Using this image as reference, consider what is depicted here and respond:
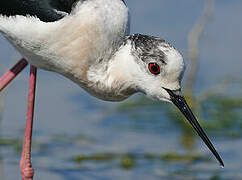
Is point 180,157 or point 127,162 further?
point 180,157

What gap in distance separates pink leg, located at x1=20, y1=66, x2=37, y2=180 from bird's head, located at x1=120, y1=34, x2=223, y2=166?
3.05 ft

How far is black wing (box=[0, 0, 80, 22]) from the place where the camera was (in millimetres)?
6484

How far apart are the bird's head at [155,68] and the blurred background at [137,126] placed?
154 centimetres

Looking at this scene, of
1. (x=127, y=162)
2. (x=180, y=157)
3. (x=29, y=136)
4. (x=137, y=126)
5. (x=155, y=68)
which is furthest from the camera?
(x=137, y=126)

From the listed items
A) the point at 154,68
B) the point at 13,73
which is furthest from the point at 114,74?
the point at 13,73

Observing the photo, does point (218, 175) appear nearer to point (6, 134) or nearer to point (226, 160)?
point (226, 160)

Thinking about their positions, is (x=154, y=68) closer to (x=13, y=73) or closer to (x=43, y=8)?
(x=43, y=8)

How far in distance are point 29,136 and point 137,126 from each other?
5.84 ft

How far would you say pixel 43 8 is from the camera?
6.52 m

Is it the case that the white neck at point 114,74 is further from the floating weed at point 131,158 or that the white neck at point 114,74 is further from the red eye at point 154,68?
the floating weed at point 131,158

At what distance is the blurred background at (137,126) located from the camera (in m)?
8.03

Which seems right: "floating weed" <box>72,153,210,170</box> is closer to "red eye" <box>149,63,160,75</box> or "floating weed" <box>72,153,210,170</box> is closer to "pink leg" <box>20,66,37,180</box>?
"pink leg" <box>20,66,37,180</box>

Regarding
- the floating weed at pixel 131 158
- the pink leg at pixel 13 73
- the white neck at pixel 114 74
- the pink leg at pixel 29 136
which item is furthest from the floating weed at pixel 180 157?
the white neck at pixel 114 74

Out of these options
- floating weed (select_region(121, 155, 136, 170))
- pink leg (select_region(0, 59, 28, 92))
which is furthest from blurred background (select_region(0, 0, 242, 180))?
pink leg (select_region(0, 59, 28, 92))
